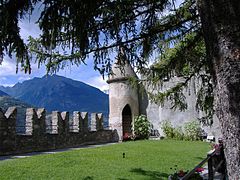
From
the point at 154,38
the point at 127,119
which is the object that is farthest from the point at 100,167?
the point at 127,119

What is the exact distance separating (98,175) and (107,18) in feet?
13.9

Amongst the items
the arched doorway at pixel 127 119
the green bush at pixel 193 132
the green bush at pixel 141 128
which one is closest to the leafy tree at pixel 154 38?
the green bush at pixel 193 132

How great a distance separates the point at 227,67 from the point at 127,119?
18769 mm

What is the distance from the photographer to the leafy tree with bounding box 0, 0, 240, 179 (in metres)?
2.55

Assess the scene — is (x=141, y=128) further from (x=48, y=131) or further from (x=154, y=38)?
(x=154, y=38)

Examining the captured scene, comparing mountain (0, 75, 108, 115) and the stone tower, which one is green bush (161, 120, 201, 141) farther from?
mountain (0, 75, 108, 115)

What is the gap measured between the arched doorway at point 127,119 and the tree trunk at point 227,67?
59.8ft

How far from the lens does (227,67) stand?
8.34ft

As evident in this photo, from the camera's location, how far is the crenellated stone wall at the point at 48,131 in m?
12.3

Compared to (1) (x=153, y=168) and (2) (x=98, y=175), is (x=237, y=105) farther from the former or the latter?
(1) (x=153, y=168)

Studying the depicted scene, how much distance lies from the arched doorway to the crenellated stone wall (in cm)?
124

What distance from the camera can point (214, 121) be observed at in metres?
8.09

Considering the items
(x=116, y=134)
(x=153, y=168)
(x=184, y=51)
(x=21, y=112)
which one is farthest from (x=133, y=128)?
(x=184, y=51)

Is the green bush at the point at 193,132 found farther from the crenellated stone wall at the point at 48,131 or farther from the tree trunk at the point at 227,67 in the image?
the tree trunk at the point at 227,67
